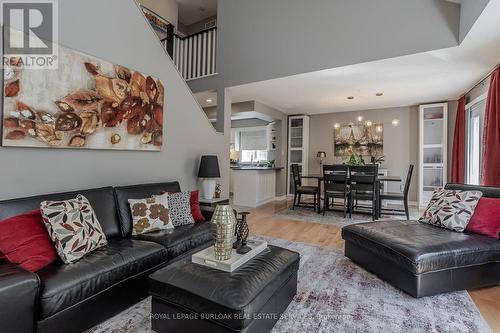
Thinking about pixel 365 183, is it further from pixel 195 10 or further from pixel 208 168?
pixel 195 10

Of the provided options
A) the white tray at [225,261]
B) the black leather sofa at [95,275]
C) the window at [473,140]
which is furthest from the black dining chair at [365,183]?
the white tray at [225,261]

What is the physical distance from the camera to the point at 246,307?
1.33 metres

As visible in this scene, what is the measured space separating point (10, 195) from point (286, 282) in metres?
2.30

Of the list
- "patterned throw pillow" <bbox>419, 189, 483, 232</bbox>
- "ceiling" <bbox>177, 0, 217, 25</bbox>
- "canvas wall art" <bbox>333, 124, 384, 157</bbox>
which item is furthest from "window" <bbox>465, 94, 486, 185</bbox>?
"ceiling" <bbox>177, 0, 217, 25</bbox>

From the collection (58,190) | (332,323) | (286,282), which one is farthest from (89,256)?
(332,323)

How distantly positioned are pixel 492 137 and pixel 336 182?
230 centimetres

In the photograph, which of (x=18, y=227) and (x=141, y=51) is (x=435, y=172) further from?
(x=18, y=227)

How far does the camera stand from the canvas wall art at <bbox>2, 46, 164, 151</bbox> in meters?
2.06

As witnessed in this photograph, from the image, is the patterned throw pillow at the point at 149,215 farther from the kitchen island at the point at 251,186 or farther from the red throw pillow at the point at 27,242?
the kitchen island at the point at 251,186

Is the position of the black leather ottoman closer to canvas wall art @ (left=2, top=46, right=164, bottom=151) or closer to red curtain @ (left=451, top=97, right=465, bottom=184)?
canvas wall art @ (left=2, top=46, right=164, bottom=151)

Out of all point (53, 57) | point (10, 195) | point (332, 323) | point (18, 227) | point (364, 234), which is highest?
point (53, 57)

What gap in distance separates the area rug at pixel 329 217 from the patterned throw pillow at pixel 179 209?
2.48 m

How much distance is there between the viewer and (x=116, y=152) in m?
2.85

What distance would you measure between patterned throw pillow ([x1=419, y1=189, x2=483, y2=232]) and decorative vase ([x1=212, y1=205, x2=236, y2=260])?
2279 millimetres
